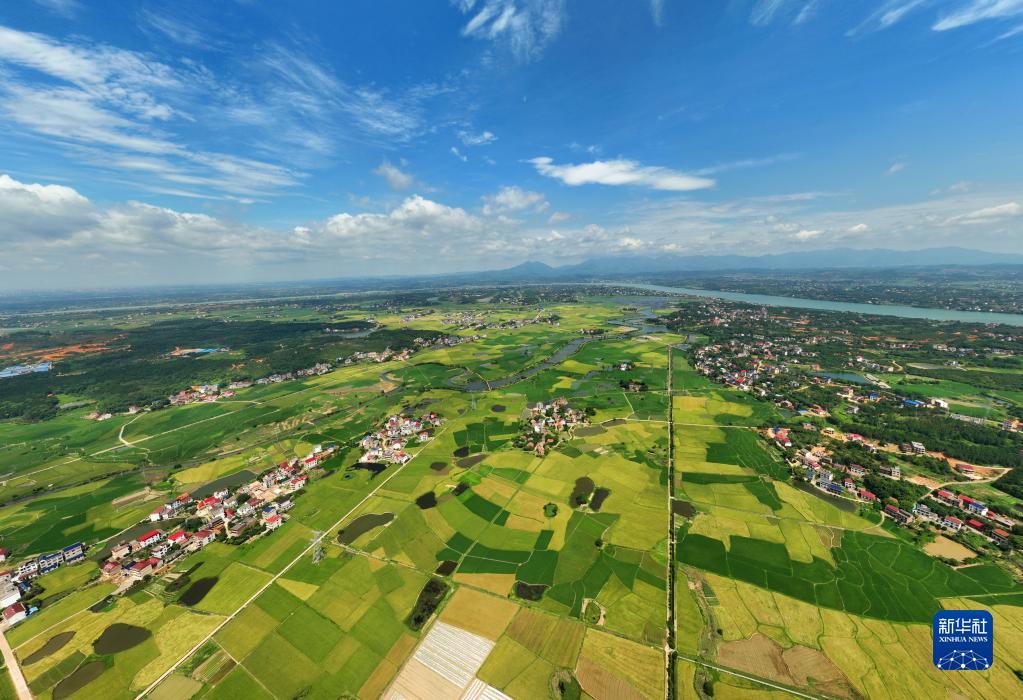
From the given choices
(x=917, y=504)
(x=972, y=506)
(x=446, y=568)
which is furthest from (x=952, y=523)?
(x=446, y=568)

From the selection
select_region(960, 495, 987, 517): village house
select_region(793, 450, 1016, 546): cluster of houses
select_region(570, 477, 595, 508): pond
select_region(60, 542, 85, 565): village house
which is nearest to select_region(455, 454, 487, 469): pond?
select_region(570, 477, 595, 508): pond

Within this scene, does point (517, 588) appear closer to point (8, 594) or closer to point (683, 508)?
point (683, 508)

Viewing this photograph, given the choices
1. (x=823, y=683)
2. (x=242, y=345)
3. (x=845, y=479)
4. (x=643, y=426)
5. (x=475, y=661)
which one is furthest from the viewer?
(x=242, y=345)

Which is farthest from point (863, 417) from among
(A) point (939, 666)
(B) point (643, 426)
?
(A) point (939, 666)

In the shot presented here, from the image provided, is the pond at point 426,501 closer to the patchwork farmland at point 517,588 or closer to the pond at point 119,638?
the patchwork farmland at point 517,588

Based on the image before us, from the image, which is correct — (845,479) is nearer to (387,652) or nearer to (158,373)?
(387,652)

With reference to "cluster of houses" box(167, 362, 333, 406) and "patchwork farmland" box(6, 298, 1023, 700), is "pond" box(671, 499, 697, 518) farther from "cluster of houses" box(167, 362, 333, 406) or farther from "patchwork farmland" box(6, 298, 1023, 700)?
"cluster of houses" box(167, 362, 333, 406)
